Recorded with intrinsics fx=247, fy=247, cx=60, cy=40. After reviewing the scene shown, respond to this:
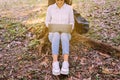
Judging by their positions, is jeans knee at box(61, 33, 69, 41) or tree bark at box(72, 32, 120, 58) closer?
jeans knee at box(61, 33, 69, 41)

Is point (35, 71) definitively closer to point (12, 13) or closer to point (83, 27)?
point (83, 27)

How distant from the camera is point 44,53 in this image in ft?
20.4

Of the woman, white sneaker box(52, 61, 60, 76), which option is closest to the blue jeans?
the woman

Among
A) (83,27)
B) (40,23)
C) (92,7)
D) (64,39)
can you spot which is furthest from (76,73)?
(92,7)

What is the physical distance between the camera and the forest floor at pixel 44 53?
219 inches

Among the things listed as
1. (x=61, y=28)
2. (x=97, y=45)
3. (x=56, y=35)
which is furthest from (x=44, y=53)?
(x=97, y=45)

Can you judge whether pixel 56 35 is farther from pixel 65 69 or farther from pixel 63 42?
pixel 65 69

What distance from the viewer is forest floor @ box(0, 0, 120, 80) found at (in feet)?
18.3

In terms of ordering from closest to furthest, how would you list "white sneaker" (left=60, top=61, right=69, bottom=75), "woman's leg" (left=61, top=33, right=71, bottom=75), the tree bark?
"white sneaker" (left=60, top=61, right=69, bottom=75)
"woman's leg" (left=61, top=33, right=71, bottom=75)
the tree bark

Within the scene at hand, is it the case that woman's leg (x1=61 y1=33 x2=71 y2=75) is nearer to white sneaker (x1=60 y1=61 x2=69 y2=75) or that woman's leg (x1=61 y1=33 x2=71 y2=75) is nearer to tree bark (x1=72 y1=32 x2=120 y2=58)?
white sneaker (x1=60 y1=61 x2=69 y2=75)

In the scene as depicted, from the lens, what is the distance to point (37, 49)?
641 cm

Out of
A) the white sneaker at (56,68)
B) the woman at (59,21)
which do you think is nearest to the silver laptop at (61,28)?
the woman at (59,21)

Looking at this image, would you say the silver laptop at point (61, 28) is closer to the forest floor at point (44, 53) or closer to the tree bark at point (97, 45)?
the forest floor at point (44, 53)

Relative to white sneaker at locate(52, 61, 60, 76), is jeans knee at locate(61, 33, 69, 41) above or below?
above
